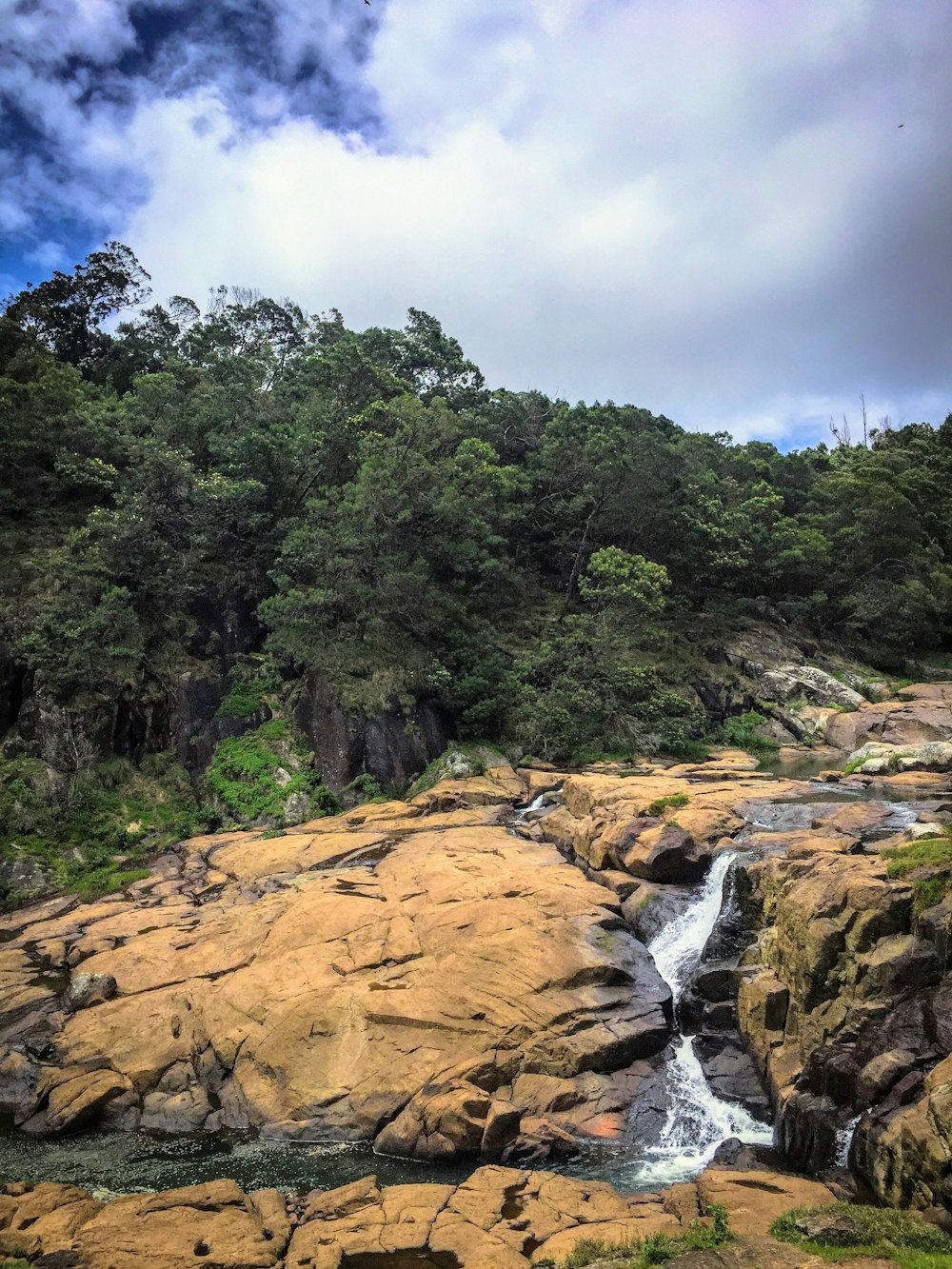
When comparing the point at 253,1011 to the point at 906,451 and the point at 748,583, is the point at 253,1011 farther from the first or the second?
the point at 906,451

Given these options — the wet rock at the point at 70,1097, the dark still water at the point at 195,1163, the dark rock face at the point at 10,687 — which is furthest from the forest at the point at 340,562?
the dark still water at the point at 195,1163

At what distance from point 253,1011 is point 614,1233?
7181 millimetres

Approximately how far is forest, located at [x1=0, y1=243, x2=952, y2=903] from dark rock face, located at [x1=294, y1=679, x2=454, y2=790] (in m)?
0.54

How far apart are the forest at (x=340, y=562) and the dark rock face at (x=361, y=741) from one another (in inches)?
21.3

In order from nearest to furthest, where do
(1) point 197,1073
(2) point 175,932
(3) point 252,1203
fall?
(3) point 252,1203
(1) point 197,1073
(2) point 175,932

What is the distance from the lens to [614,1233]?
7621 millimetres

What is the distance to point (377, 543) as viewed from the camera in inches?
1154

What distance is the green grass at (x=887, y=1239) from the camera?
584 centimetres

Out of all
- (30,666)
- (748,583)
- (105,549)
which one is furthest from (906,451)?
(30,666)

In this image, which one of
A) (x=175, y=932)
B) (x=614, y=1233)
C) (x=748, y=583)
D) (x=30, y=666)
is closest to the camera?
(x=614, y=1233)

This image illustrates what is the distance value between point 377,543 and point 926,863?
901 inches

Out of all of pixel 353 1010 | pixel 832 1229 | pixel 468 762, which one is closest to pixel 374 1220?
pixel 353 1010

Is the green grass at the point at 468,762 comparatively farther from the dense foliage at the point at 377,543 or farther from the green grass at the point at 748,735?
the green grass at the point at 748,735

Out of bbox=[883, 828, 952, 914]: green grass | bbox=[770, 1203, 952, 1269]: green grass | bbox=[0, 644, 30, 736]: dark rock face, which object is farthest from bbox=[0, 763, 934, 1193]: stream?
bbox=[0, 644, 30, 736]: dark rock face
